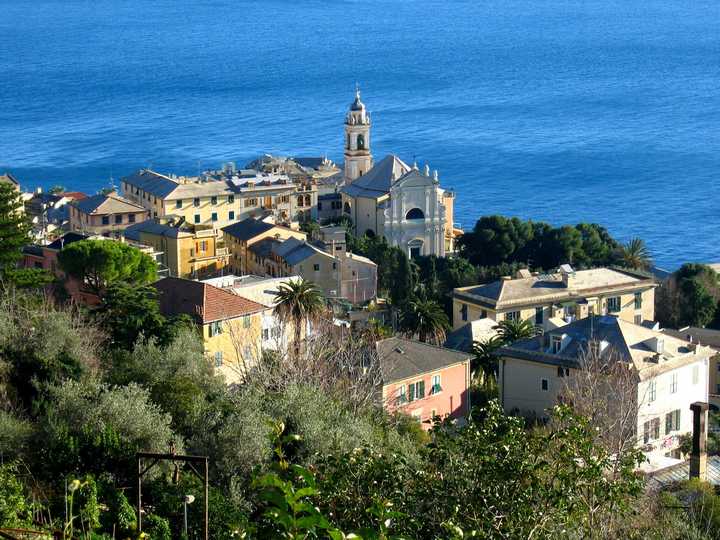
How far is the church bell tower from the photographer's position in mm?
60344

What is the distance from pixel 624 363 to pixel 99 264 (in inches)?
463

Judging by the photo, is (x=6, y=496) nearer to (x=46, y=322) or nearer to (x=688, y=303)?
(x=46, y=322)

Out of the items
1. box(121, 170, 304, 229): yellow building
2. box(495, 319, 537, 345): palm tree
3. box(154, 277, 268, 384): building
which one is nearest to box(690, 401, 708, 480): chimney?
box(154, 277, 268, 384): building

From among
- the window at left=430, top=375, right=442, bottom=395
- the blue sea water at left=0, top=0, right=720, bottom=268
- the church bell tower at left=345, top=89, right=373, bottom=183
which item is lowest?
the window at left=430, top=375, right=442, bottom=395

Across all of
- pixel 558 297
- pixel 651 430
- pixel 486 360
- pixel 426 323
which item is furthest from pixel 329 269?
pixel 651 430

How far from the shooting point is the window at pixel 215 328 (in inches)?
1024

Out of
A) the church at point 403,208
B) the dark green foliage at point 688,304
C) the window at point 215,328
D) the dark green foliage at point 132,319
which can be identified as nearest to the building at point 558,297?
the dark green foliage at point 688,304

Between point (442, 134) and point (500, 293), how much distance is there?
74.5 m

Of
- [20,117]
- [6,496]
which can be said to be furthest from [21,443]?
[20,117]

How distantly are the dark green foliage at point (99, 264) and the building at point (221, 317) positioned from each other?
167 centimetres

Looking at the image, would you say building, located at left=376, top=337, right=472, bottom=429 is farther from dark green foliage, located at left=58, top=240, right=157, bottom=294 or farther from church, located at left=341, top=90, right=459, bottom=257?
church, located at left=341, top=90, right=459, bottom=257

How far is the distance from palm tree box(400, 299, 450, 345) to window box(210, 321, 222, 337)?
7.96m

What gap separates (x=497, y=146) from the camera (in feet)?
341

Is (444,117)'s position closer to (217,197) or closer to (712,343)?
(217,197)
